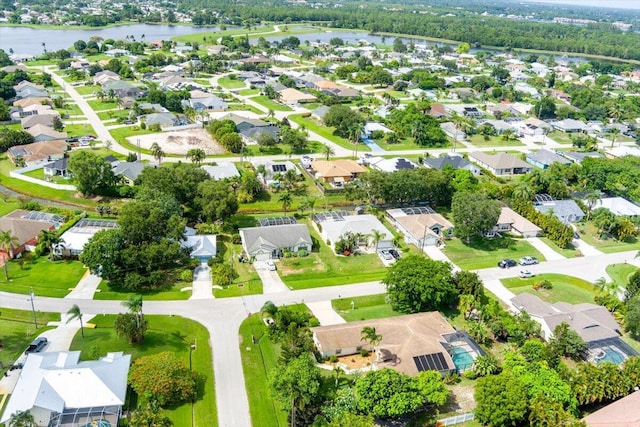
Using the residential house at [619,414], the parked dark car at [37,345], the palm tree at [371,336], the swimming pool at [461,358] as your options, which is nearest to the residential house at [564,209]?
the swimming pool at [461,358]

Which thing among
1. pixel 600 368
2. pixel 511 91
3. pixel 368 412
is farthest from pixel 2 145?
pixel 511 91

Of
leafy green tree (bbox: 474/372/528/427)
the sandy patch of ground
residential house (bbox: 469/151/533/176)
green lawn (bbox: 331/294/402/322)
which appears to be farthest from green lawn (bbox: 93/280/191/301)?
residential house (bbox: 469/151/533/176)

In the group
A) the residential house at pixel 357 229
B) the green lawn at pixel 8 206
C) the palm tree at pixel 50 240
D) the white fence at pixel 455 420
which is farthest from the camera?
the green lawn at pixel 8 206

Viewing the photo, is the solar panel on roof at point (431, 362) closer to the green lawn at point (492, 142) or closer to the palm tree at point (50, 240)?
the palm tree at point (50, 240)

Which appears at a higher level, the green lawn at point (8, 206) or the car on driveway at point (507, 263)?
the green lawn at point (8, 206)

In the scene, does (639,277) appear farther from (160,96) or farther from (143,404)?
(160,96)

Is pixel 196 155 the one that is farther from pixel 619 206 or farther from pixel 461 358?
pixel 619 206

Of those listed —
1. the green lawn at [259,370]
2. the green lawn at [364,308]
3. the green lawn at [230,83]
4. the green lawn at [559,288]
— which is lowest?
the green lawn at [559,288]
